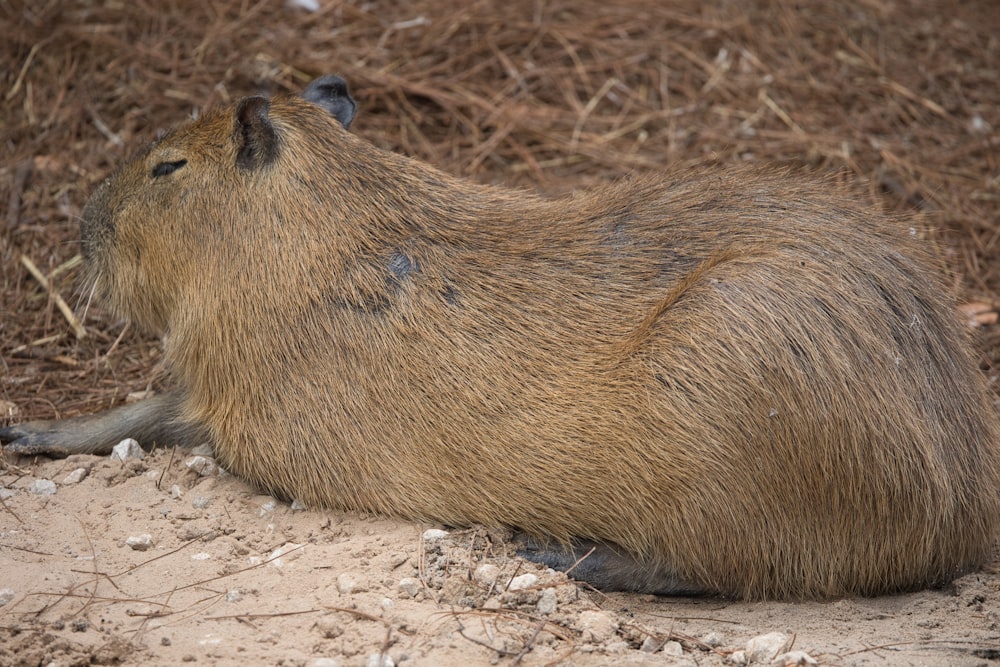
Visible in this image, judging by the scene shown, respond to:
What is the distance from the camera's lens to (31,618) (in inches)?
128

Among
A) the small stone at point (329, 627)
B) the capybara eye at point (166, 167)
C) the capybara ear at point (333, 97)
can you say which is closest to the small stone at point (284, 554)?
the small stone at point (329, 627)

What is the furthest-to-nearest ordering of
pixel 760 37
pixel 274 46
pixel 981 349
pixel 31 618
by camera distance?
pixel 760 37 → pixel 274 46 → pixel 981 349 → pixel 31 618

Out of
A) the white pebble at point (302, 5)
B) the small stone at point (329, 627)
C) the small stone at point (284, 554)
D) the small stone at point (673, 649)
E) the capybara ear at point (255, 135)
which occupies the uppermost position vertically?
the white pebble at point (302, 5)

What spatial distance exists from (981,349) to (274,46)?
4.51 m

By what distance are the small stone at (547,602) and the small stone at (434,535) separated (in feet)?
1.60

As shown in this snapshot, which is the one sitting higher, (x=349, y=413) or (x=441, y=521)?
(x=349, y=413)

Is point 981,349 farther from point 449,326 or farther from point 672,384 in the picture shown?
point 449,326

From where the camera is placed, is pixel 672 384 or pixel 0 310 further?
pixel 0 310

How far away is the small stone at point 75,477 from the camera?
4152mm

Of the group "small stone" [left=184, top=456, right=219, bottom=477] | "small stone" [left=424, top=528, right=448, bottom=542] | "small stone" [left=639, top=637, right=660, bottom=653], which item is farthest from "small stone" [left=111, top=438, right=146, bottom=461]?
Answer: "small stone" [left=639, top=637, right=660, bottom=653]

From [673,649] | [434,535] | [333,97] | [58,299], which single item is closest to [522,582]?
[434,535]

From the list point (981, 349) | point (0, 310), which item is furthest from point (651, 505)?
point (0, 310)

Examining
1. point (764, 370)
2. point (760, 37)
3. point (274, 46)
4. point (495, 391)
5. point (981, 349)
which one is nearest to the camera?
point (764, 370)

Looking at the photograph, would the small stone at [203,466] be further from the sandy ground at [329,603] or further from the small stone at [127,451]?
the small stone at [127,451]
